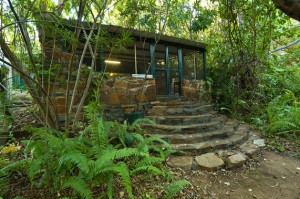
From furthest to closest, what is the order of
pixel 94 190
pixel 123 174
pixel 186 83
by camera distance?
pixel 186 83 < pixel 94 190 < pixel 123 174

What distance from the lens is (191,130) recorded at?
3693 mm

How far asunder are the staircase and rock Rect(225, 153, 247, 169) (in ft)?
1.06

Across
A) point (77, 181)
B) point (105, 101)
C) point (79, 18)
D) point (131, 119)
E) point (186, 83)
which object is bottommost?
point (77, 181)

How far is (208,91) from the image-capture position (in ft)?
20.0

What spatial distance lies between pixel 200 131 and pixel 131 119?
4.90 ft

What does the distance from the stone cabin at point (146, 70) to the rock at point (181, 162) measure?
191 centimetres

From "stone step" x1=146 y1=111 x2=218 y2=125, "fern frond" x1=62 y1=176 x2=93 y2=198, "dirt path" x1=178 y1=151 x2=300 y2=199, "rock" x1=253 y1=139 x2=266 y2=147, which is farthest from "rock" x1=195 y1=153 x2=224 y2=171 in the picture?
"fern frond" x1=62 y1=176 x2=93 y2=198

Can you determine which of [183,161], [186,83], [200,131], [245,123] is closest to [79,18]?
[183,161]

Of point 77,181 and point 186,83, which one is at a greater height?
point 186,83

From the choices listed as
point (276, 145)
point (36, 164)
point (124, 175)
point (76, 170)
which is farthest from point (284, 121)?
point (36, 164)

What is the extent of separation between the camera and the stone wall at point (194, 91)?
5.93 m

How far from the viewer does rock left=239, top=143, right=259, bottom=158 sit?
318 centimetres

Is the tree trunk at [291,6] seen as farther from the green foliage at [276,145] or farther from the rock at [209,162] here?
the green foliage at [276,145]

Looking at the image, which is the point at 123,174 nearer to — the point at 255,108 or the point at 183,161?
the point at 183,161
